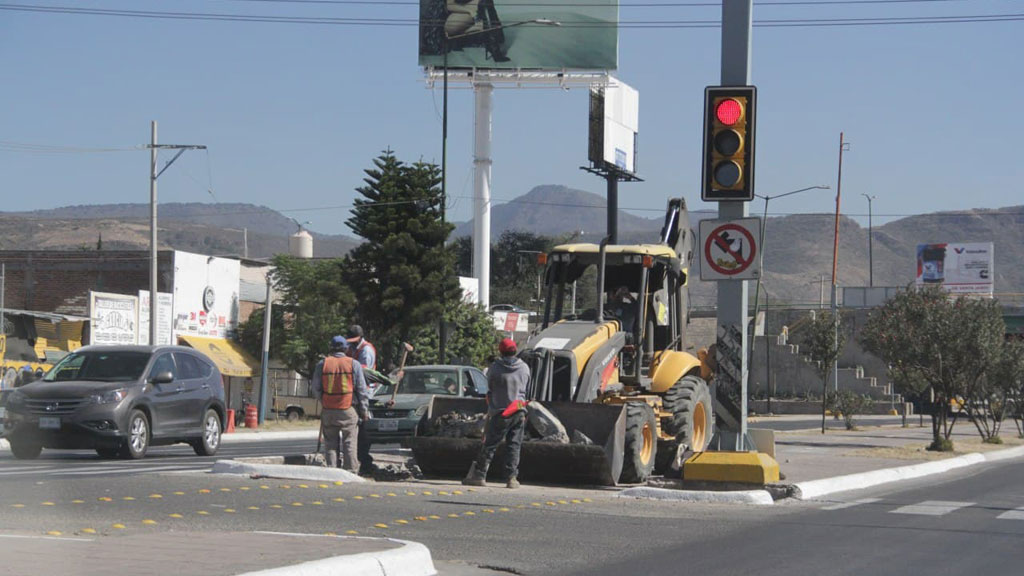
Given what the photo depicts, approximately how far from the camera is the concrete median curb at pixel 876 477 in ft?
50.9

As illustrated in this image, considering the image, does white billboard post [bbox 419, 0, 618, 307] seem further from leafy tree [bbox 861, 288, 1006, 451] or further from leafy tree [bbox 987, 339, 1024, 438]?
leafy tree [bbox 861, 288, 1006, 451]

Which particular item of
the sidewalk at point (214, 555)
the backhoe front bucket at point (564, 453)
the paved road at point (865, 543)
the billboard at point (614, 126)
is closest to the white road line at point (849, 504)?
the paved road at point (865, 543)

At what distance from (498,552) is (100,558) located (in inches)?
123

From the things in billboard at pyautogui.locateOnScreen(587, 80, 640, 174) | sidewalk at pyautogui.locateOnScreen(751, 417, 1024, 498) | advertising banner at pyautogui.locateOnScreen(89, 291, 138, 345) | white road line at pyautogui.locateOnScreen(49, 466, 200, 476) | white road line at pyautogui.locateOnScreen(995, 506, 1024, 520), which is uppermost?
billboard at pyautogui.locateOnScreen(587, 80, 640, 174)

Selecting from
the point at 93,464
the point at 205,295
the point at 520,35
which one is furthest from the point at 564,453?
the point at 520,35

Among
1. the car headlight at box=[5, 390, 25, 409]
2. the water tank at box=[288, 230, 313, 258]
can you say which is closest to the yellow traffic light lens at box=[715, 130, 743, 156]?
the car headlight at box=[5, 390, 25, 409]

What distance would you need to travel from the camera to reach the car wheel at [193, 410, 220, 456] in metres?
21.3

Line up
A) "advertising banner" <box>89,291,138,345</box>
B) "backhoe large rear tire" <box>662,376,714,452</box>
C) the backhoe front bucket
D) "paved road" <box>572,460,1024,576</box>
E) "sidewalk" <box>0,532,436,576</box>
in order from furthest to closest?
"advertising banner" <box>89,291,138,345</box> → "backhoe large rear tire" <box>662,376,714,452</box> → the backhoe front bucket → "paved road" <box>572,460,1024,576</box> → "sidewalk" <box>0,532,436,576</box>

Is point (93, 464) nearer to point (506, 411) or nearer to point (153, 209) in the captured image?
point (506, 411)

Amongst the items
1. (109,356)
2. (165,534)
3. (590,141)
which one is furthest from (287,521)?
(590,141)

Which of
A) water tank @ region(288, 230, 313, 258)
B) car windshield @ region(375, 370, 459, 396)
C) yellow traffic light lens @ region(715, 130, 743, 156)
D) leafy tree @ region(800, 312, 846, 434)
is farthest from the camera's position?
water tank @ region(288, 230, 313, 258)

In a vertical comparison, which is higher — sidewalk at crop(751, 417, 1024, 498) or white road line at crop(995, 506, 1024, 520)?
white road line at crop(995, 506, 1024, 520)

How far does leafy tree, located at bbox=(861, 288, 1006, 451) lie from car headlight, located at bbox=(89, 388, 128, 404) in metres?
18.2

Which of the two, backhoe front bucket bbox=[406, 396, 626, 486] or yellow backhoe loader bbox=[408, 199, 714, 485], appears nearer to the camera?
backhoe front bucket bbox=[406, 396, 626, 486]
